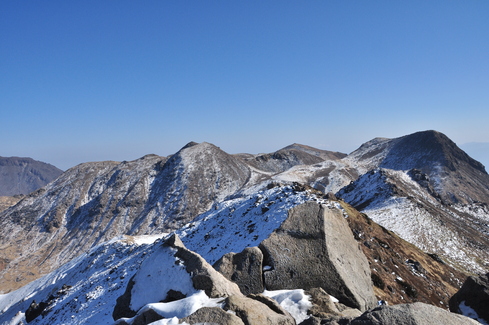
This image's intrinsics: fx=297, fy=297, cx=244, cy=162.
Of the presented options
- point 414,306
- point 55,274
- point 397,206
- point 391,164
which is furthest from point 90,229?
point 391,164

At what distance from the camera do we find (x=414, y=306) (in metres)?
8.87

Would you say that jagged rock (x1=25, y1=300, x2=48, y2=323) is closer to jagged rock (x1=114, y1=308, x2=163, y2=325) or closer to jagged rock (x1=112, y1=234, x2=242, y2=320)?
jagged rock (x1=112, y1=234, x2=242, y2=320)

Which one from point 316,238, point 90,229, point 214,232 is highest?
point 316,238

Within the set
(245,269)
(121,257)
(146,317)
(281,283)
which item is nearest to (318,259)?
(281,283)

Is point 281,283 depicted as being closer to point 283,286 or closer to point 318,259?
point 283,286

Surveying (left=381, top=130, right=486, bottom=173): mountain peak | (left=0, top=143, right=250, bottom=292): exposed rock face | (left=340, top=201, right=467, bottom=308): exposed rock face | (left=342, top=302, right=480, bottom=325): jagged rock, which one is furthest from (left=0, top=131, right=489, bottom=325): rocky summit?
(left=381, top=130, right=486, bottom=173): mountain peak

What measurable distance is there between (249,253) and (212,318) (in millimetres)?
6164

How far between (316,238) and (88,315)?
850 inches

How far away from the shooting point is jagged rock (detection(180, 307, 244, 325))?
8898mm

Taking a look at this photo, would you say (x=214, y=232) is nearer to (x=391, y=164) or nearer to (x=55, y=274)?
(x=55, y=274)

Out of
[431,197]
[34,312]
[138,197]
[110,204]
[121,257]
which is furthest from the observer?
[138,197]

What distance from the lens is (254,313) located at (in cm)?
972

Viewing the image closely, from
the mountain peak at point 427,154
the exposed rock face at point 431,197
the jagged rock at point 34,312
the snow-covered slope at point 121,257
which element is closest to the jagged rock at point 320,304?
the snow-covered slope at point 121,257

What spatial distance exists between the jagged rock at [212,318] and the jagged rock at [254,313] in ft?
1.66
